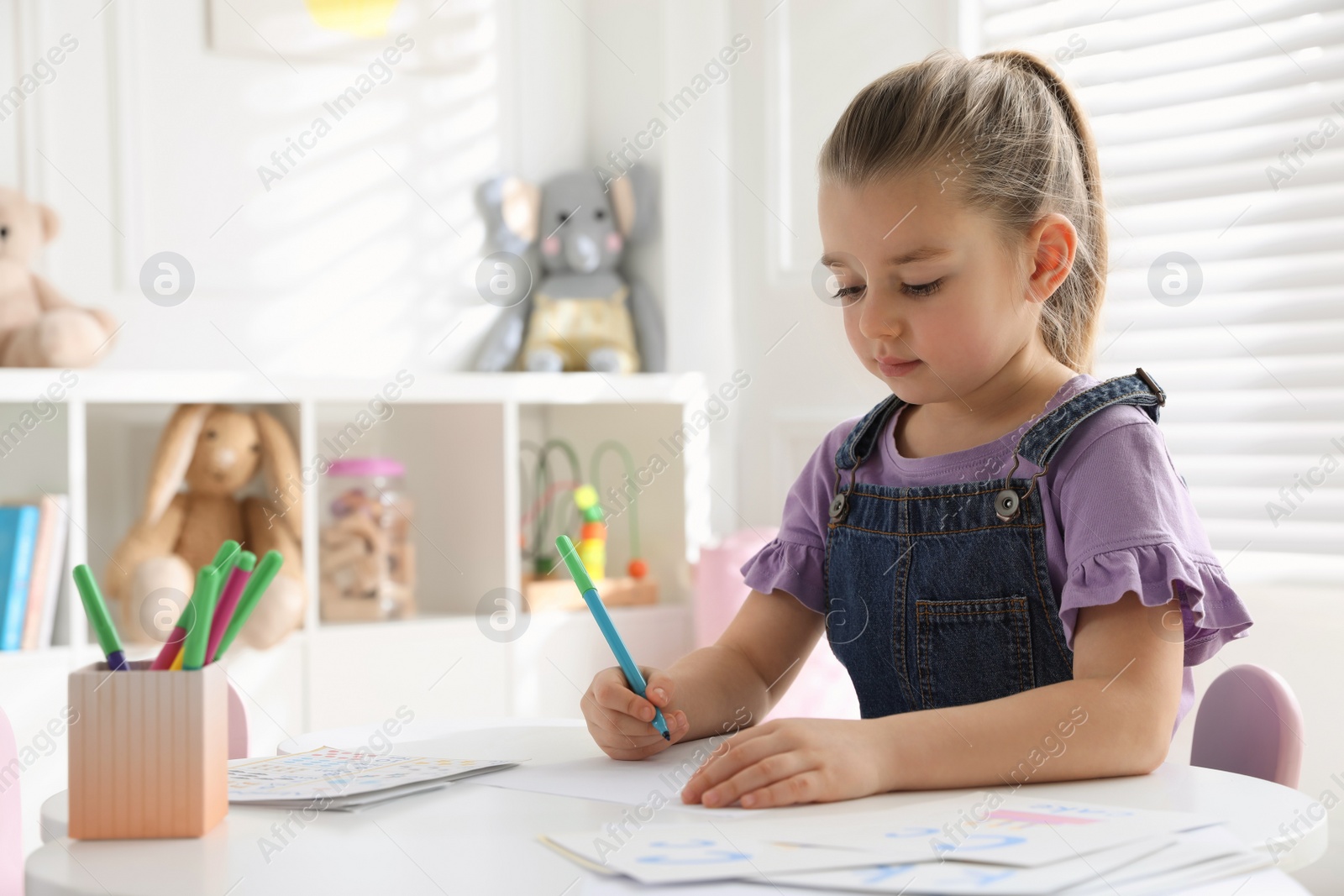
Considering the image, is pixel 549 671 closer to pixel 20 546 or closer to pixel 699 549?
pixel 699 549

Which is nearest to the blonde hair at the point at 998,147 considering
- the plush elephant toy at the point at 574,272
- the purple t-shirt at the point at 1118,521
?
the purple t-shirt at the point at 1118,521

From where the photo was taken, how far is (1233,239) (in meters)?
1.73

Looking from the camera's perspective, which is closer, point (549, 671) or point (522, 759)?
point (522, 759)

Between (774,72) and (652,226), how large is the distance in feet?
1.24

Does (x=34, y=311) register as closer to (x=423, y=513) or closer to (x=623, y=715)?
(x=423, y=513)

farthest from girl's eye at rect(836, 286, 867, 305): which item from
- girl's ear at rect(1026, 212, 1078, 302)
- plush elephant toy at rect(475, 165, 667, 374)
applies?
plush elephant toy at rect(475, 165, 667, 374)

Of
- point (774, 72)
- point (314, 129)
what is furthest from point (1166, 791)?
point (314, 129)

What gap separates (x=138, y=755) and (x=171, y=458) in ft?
4.45

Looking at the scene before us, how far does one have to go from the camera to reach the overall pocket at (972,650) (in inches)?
34.9

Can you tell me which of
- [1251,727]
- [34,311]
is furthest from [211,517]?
[1251,727]

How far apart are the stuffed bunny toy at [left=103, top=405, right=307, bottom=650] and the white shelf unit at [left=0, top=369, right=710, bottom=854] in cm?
3

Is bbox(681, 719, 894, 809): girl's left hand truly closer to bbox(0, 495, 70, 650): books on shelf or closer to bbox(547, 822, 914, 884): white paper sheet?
bbox(547, 822, 914, 884): white paper sheet

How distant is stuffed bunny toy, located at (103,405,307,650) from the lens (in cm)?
187

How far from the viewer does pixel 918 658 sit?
0.94 m
